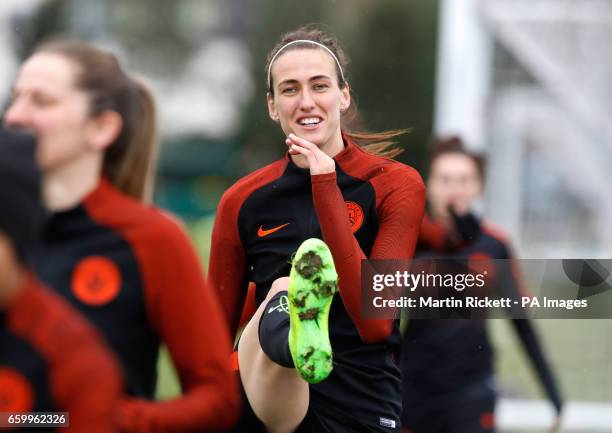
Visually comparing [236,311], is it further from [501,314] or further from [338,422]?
[501,314]

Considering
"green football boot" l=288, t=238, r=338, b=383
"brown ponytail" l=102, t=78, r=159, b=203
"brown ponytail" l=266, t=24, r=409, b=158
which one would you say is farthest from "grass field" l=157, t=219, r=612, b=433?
"brown ponytail" l=102, t=78, r=159, b=203

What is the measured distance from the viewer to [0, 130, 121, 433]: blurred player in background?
2.31 meters

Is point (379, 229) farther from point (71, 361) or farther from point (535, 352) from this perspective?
point (535, 352)

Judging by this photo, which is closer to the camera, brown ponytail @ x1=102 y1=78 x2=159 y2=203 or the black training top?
brown ponytail @ x1=102 y1=78 x2=159 y2=203

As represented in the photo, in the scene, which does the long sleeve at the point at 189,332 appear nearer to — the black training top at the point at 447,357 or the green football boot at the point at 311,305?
the green football boot at the point at 311,305

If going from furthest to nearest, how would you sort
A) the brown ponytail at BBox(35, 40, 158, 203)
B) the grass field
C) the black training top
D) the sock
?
the grass field
the black training top
the sock
the brown ponytail at BBox(35, 40, 158, 203)

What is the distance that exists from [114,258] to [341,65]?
1458mm

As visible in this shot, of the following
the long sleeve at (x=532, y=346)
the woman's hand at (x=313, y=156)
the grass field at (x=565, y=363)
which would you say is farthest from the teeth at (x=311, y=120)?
the grass field at (x=565, y=363)

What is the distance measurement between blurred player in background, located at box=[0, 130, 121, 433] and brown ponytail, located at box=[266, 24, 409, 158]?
164cm

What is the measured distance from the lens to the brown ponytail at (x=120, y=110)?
289 cm

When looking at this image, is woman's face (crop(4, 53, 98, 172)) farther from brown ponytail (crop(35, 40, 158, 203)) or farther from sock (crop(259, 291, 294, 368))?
sock (crop(259, 291, 294, 368))

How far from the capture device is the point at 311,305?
3.32 metres

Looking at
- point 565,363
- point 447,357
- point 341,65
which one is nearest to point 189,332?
point 341,65

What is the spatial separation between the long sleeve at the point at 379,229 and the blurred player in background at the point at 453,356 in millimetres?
2128
